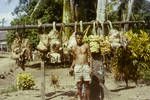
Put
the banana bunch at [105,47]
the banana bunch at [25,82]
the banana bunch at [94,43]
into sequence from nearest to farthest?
the banana bunch at [94,43], the banana bunch at [105,47], the banana bunch at [25,82]

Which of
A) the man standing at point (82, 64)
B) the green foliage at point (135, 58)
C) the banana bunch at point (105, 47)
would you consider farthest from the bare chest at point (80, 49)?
the green foliage at point (135, 58)

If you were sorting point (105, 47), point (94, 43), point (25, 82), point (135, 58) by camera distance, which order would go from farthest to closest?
point (135, 58)
point (25, 82)
point (105, 47)
point (94, 43)

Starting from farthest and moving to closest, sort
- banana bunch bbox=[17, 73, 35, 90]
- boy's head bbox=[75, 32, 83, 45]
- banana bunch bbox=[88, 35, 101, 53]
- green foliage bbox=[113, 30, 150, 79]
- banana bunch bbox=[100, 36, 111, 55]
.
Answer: green foliage bbox=[113, 30, 150, 79]
banana bunch bbox=[17, 73, 35, 90]
banana bunch bbox=[100, 36, 111, 55]
banana bunch bbox=[88, 35, 101, 53]
boy's head bbox=[75, 32, 83, 45]

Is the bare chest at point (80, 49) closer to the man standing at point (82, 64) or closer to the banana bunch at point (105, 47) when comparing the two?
the man standing at point (82, 64)

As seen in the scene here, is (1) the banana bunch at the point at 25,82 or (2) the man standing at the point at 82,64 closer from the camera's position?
(2) the man standing at the point at 82,64

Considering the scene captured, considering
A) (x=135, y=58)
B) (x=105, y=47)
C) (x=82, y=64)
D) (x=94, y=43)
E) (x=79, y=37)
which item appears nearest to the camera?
(x=79, y=37)

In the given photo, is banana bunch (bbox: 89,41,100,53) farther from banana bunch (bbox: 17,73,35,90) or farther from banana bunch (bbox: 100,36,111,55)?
banana bunch (bbox: 17,73,35,90)

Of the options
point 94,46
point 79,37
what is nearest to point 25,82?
point 94,46

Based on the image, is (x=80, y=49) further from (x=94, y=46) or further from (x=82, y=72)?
(x=82, y=72)

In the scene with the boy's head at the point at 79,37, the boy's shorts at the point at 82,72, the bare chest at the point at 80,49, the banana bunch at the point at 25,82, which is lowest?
the banana bunch at the point at 25,82

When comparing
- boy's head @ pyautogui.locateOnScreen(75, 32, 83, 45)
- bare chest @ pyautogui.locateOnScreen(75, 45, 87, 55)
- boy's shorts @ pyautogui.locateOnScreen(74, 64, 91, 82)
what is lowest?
boy's shorts @ pyautogui.locateOnScreen(74, 64, 91, 82)

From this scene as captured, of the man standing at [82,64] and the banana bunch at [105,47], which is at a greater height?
the banana bunch at [105,47]

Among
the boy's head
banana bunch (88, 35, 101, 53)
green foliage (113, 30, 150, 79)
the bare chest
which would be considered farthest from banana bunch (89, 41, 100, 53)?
green foliage (113, 30, 150, 79)

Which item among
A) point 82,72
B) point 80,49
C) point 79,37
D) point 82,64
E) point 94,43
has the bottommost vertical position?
point 82,72
